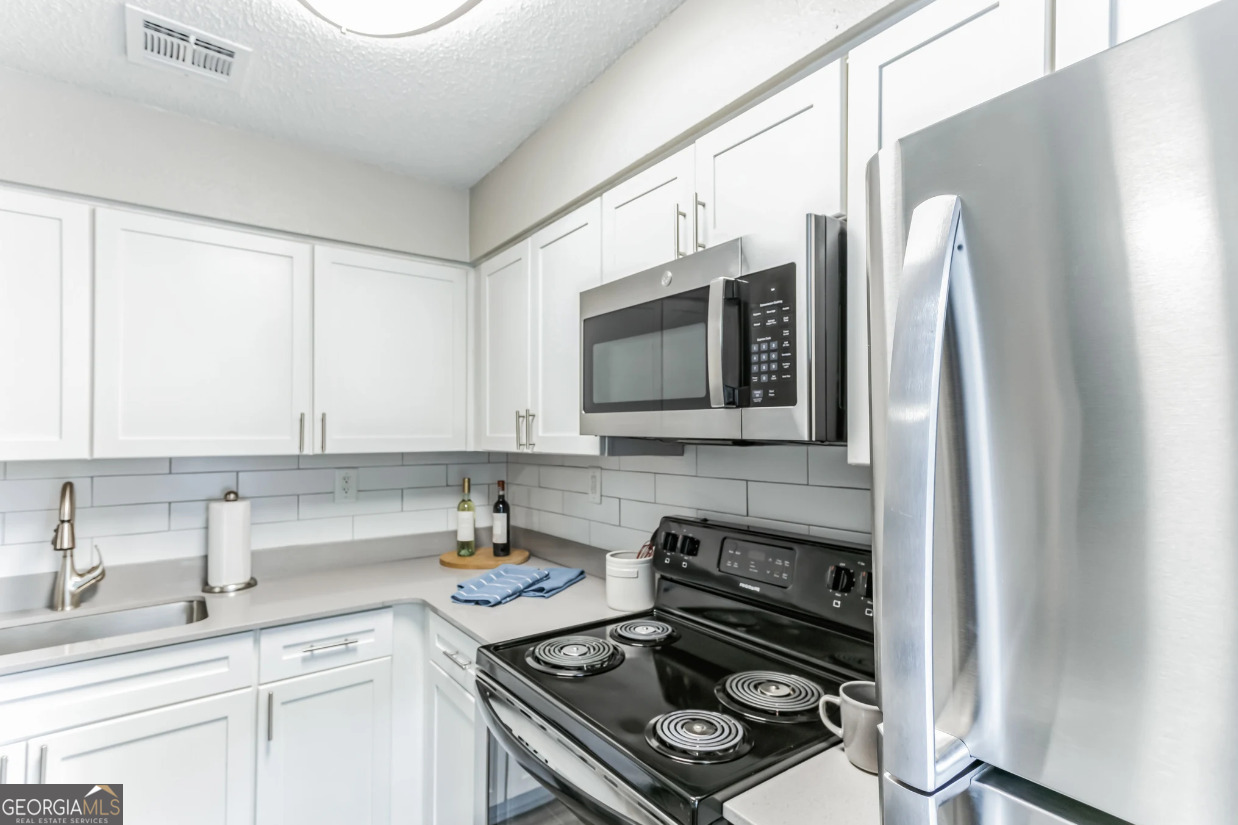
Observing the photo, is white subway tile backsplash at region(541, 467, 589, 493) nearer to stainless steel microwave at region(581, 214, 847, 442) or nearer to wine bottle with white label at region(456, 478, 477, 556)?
wine bottle with white label at region(456, 478, 477, 556)

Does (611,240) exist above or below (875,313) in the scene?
above

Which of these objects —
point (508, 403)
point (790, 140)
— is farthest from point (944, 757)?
point (508, 403)

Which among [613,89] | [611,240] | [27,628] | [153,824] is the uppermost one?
[613,89]

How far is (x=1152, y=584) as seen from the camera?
1.25 feet

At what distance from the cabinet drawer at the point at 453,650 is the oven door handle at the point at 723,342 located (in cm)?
99

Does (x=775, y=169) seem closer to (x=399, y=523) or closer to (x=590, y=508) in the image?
(x=590, y=508)

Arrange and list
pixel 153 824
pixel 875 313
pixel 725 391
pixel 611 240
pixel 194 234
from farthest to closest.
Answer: pixel 194 234 → pixel 611 240 → pixel 153 824 → pixel 725 391 → pixel 875 313

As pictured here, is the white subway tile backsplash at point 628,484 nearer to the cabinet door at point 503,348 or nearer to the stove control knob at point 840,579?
the cabinet door at point 503,348

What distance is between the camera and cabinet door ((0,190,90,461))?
169 centimetres

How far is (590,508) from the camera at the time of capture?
7.50ft

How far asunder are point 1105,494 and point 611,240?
144 centimetres

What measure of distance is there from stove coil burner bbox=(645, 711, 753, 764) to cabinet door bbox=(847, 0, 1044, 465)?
0.50 m

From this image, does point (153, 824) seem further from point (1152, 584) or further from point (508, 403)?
point (1152, 584)

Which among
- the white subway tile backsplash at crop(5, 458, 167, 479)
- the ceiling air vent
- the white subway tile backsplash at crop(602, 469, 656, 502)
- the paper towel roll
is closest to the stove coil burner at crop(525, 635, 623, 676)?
the white subway tile backsplash at crop(602, 469, 656, 502)
